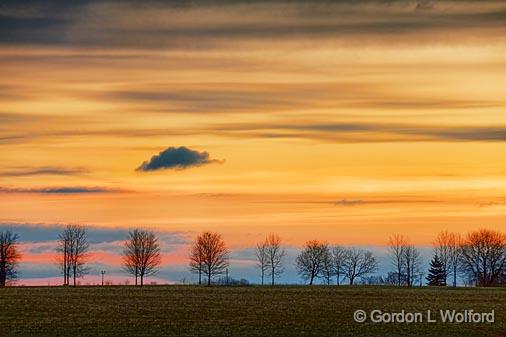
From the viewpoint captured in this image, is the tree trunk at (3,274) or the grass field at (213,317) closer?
the grass field at (213,317)

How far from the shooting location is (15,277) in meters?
184

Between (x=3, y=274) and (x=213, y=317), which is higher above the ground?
(x=3, y=274)

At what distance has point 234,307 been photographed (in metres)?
A: 85.5

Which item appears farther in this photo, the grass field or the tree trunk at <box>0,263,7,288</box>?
the tree trunk at <box>0,263,7,288</box>

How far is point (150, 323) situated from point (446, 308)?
116 feet

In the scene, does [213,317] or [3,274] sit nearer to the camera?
[213,317]

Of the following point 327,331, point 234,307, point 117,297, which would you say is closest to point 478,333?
point 327,331

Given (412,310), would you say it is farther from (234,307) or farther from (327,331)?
(327,331)

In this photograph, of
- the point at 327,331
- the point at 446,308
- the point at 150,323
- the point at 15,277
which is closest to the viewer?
the point at 327,331

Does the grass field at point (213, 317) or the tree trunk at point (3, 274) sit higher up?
the tree trunk at point (3, 274)

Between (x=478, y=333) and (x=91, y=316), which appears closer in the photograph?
(x=478, y=333)

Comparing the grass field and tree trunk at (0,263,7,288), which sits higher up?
tree trunk at (0,263,7,288)

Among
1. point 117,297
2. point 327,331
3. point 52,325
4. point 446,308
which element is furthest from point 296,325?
point 117,297

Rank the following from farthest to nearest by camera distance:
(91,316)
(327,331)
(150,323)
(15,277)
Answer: (15,277) < (91,316) < (150,323) < (327,331)
